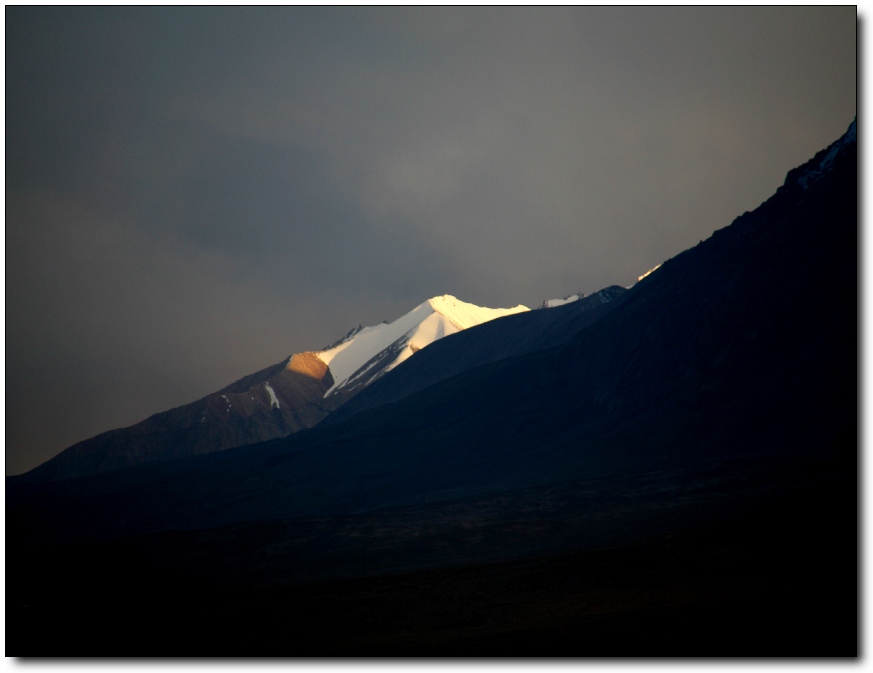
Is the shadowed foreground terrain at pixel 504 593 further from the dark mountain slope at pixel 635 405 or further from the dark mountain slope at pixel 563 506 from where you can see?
the dark mountain slope at pixel 635 405

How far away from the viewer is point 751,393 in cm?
10388

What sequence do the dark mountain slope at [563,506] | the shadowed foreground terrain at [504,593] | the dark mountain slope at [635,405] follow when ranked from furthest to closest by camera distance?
1. the dark mountain slope at [635,405]
2. the dark mountain slope at [563,506]
3. the shadowed foreground terrain at [504,593]

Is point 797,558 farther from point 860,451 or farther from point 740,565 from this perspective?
point 860,451

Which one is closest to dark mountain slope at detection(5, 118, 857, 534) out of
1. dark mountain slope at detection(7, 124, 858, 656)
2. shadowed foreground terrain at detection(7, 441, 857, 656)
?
dark mountain slope at detection(7, 124, 858, 656)

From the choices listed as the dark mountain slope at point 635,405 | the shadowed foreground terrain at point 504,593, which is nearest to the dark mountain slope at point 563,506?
the shadowed foreground terrain at point 504,593

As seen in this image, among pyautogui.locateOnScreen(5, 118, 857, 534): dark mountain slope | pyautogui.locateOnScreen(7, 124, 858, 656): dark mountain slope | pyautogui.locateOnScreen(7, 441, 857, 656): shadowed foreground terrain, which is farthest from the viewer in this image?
pyautogui.locateOnScreen(5, 118, 857, 534): dark mountain slope

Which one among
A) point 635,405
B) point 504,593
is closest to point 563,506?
point 504,593

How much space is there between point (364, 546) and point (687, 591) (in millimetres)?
39408

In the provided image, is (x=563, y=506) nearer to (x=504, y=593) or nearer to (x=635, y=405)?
(x=504, y=593)

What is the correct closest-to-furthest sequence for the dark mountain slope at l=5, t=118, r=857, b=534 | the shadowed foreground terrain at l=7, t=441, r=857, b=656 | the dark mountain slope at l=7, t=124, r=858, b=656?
1. the shadowed foreground terrain at l=7, t=441, r=857, b=656
2. the dark mountain slope at l=7, t=124, r=858, b=656
3. the dark mountain slope at l=5, t=118, r=857, b=534

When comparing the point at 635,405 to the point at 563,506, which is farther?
the point at 635,405

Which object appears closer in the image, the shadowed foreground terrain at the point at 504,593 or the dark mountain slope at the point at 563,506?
the shadowed foreground terrain at the point at 504,593

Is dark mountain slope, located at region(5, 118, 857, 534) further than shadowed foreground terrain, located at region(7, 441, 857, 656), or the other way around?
dark mountain slope, located at region(5, 118, 857, 534)

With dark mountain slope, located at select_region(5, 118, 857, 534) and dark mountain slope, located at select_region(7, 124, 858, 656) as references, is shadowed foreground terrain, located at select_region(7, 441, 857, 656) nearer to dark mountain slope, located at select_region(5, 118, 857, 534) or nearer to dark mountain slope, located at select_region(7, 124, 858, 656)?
dark mountain slope, located at select_region(7, 124, 858, 656)
